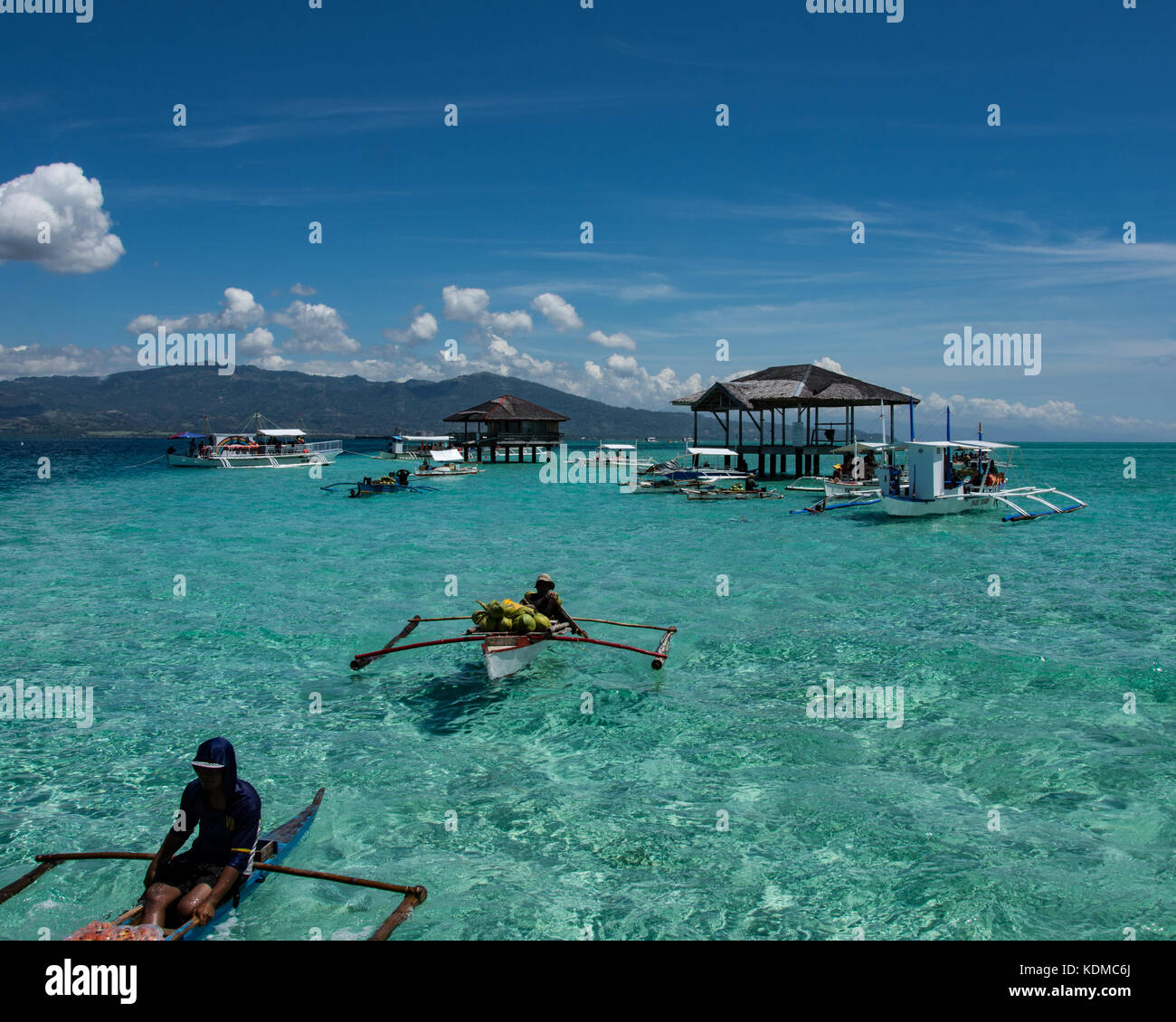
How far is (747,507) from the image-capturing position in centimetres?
3641

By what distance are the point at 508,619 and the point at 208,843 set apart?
551 centimetres

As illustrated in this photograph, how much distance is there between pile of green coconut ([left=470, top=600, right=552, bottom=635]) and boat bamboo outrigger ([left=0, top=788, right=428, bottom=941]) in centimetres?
431

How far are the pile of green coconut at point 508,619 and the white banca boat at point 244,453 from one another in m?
61.2

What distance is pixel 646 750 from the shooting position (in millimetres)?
9016

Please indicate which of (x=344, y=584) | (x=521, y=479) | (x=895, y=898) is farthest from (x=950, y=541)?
(x=521, y=479)

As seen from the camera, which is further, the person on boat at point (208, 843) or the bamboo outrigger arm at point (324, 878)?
the bamboo outrigger arm at point (324, 878)

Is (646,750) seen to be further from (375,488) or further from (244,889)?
(375,488)

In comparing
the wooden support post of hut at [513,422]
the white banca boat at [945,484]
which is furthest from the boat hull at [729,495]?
the wooden support post of hut at [513,422]

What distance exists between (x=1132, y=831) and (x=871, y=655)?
5.53 metres

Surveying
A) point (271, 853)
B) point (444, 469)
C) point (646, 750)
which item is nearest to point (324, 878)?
point (271, 853)

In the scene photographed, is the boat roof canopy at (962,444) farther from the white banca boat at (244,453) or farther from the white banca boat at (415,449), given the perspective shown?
the white banca boat at (415,449)

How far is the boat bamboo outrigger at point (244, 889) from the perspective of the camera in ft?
14.9

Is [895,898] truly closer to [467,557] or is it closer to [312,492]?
[467,557]

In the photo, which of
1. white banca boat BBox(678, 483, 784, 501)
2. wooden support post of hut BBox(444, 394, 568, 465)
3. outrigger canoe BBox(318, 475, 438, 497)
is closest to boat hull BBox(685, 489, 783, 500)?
white banca boat BBox(678, 483, 784, 501)
